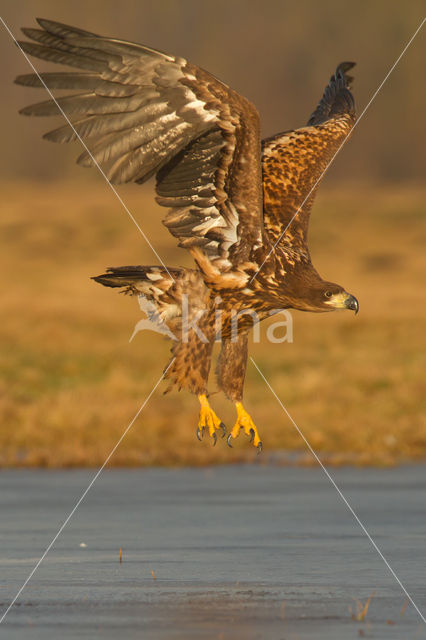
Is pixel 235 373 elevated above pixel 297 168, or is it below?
below

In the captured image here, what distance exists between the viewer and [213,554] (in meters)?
12.4

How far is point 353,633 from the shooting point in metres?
9.15

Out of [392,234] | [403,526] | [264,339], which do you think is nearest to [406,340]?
[264,339]

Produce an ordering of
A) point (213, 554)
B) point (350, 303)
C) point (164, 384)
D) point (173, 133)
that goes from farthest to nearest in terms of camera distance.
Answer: point (164, 384), point (213, 554), point (350, 303), point (173, 133)

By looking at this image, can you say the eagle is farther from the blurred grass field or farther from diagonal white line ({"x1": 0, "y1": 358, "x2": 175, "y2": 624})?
the blurred grass field

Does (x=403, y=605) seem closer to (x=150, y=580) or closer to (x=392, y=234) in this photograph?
(x=150, y=580)

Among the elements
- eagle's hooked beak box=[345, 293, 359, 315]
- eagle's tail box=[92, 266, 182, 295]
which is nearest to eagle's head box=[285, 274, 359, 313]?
eagle's hooked beak box=[345, 293, 359, 315]

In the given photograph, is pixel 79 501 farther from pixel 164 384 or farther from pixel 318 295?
pixel 164 384

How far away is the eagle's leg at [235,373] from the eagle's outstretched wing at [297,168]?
891 millimetres

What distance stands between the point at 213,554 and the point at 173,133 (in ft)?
11.9

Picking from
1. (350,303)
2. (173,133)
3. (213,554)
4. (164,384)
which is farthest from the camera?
(164,384)

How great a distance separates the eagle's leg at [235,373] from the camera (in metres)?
11.5

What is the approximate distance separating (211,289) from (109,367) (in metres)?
20.9

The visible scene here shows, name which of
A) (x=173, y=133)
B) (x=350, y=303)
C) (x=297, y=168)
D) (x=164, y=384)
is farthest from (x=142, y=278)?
(x=164, y=384)
